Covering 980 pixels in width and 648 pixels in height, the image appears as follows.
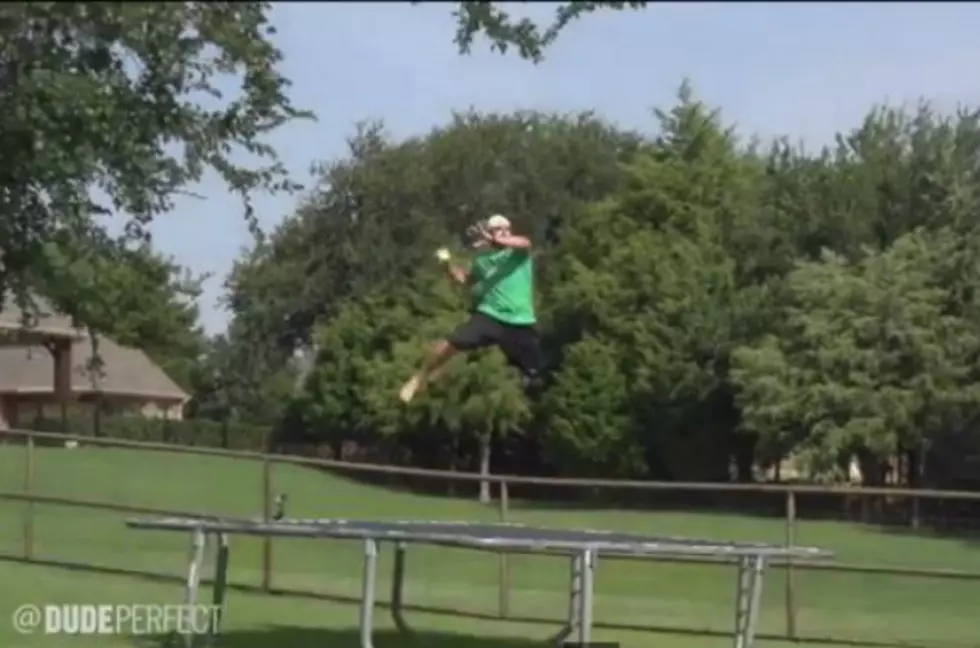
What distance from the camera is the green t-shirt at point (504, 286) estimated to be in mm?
11758

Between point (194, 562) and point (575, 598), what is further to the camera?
point (575, 598)

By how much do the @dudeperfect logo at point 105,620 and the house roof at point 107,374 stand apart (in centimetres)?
4533

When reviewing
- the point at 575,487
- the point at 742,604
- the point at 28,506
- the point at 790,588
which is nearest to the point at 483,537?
the point at 742,604

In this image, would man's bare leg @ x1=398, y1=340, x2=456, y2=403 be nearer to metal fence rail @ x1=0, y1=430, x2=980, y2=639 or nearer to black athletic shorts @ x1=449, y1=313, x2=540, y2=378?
black athletic shorts @ x1=449, y1=313, x2=540, y2=378

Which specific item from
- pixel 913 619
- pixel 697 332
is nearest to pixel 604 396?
pixel 697 332

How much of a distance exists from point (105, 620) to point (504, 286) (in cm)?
410

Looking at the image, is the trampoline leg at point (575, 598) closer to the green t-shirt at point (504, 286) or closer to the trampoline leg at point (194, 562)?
the green t-shirt at point (504, 286)

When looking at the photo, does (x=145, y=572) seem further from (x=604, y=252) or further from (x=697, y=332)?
(x=604, y=252)

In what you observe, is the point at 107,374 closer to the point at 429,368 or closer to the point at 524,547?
the point at 429,368

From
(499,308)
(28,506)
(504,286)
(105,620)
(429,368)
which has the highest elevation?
(504,286)

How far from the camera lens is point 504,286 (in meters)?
11.8

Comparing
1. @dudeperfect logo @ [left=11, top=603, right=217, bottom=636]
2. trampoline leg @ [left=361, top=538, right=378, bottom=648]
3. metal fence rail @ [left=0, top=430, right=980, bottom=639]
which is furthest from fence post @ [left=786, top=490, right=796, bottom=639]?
trampoline leg @ [left=361, top=538, right=378, bottom=648]

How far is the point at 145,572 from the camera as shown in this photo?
1767 cm

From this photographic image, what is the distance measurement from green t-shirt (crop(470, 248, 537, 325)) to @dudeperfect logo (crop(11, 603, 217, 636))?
2.86 meters
